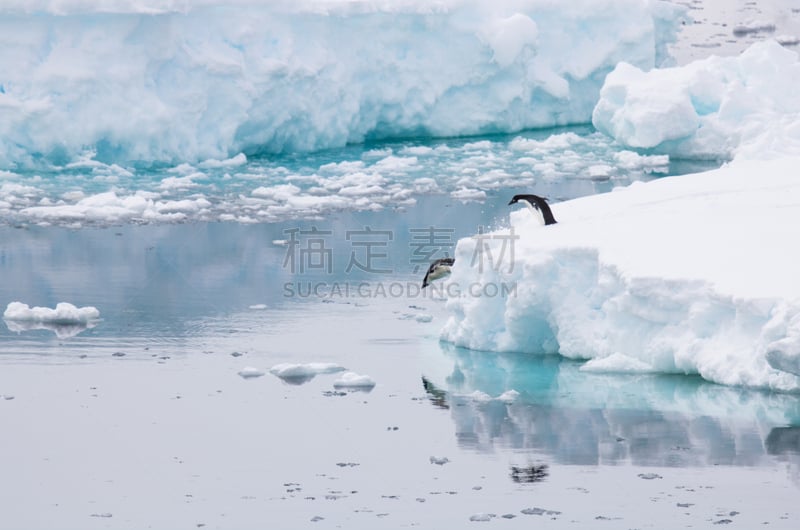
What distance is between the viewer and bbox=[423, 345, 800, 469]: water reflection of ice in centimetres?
663

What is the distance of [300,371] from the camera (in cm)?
818

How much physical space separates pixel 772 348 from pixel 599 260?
1.56 meters

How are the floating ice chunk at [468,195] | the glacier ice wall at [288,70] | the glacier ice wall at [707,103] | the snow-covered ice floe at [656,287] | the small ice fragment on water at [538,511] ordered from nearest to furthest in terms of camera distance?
the small ice fragment on water at [538,511], the snow-covered ice floe at [656,287], the floating ice chunk at [468,195], the glacier ice wall at [288,70], the glacier ice wall at [707,103]

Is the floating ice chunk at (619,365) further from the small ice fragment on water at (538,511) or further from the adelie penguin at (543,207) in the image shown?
the small ice fragment on water at (538,511)

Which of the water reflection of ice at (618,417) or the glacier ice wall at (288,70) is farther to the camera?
the glacier ice wall at (288,70)

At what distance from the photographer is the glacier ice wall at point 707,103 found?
1708 cm

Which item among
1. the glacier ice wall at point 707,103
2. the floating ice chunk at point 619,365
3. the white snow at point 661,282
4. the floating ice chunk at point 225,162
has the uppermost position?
the glacier ice wall at point 707,103

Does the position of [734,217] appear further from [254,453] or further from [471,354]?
[254,453]

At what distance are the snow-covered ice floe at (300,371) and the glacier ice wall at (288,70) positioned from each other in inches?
342

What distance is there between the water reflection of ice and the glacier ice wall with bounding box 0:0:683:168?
945 cm

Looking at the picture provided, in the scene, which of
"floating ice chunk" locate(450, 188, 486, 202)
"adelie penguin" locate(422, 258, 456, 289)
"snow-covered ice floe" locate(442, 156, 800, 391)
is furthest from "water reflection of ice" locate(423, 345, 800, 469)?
"floating ice chunk" locate(450, 188, 486, 202)

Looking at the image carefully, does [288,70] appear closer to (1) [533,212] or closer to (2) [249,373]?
(1) [533,212]

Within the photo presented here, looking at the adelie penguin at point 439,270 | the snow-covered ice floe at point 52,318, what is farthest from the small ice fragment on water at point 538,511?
the snow-covered ice floe at point 52,318

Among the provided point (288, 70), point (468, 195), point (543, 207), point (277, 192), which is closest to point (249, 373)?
point (543, 207)
